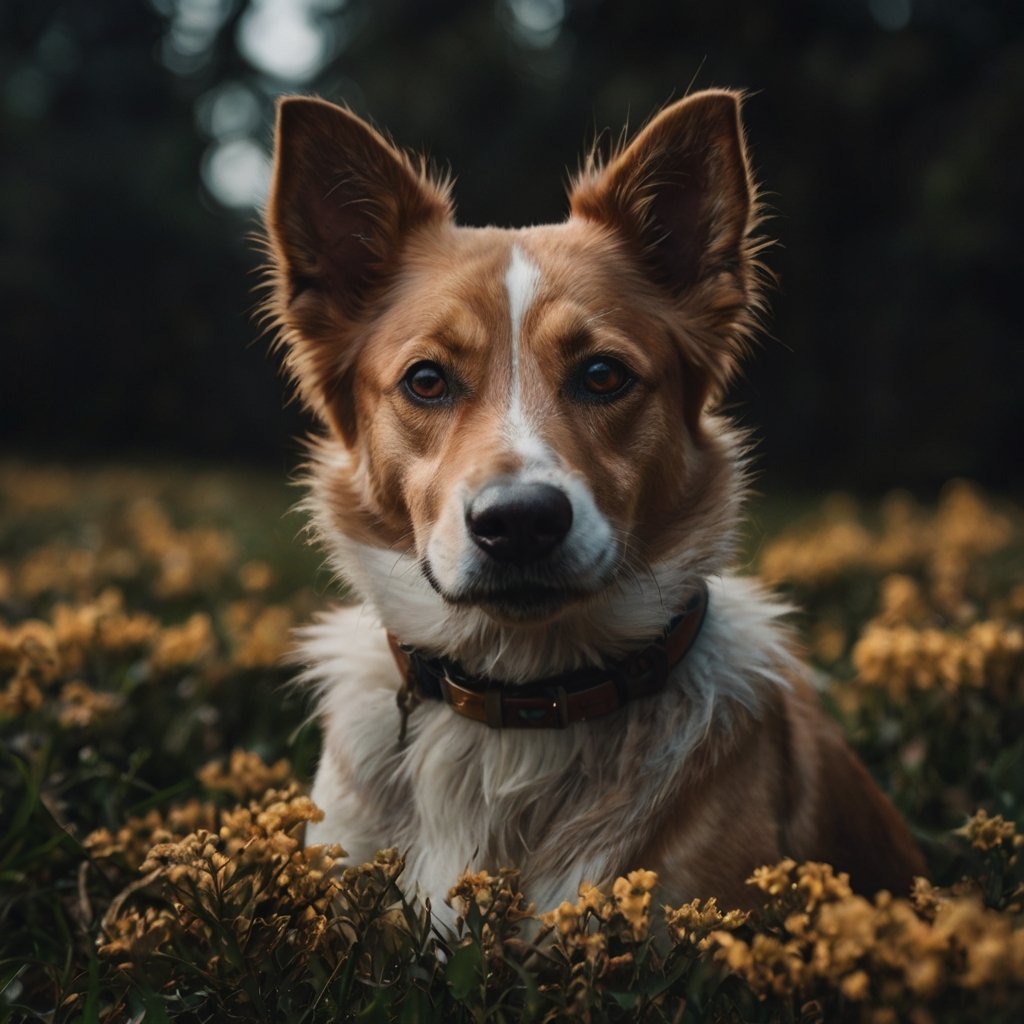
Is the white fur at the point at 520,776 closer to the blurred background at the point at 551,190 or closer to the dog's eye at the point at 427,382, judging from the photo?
the dog's eye at the point at 427,382

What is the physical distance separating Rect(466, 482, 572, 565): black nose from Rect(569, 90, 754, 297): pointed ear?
105 centimetres

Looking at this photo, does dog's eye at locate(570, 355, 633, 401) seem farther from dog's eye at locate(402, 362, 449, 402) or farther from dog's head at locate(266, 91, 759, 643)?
dog's eye at locate(402, 362, 449, 402)

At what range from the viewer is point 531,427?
2453mm

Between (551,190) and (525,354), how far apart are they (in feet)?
42.7

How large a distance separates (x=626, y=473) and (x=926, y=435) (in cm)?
1356

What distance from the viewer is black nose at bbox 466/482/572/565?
222 cm

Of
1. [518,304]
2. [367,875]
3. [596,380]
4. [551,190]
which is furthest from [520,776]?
[551,190]

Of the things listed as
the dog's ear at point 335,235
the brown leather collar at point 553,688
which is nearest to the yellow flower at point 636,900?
the brown leather collar at point 553,688

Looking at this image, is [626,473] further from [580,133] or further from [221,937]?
[580,133]

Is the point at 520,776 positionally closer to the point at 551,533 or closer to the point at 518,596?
the point at 518,596

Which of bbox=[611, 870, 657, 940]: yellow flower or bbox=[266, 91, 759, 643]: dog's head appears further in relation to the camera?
bbox=[266, 91, 759, 643]: dog's head

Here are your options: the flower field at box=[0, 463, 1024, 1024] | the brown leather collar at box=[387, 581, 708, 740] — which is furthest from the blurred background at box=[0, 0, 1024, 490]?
the brown leather collar at box=[387, 581, 708, 740]

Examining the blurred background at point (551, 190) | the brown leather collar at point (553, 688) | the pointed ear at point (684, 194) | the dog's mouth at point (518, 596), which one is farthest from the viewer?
the blurred background at point (551, 190)

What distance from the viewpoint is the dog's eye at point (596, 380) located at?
265 centimetres
